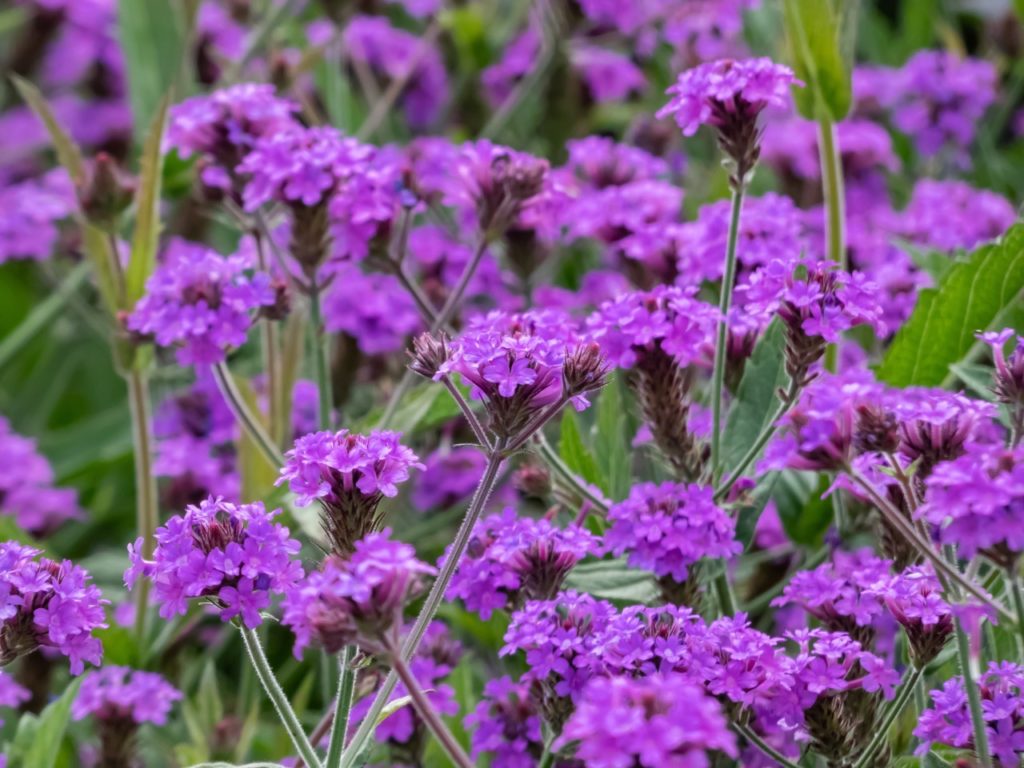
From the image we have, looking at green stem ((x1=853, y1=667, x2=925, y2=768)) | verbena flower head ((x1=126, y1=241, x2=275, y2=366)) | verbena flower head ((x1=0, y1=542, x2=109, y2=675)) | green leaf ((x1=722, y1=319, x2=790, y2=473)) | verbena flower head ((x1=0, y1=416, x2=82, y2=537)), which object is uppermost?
verbena flower head ((x1=126, y1=241, x2=275, y2=366))

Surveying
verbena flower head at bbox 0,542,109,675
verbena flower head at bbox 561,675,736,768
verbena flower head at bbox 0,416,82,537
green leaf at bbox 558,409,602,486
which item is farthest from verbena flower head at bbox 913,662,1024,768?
verbena flower head at bbox 0,416,82,537

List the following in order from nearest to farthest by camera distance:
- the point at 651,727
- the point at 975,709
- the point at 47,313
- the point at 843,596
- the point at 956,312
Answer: the point at 651,727
the point at 975,709
the point at 843,596
the point at 956,312
the point at 47,313

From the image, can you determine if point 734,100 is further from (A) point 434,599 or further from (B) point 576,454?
(A) point 434,599

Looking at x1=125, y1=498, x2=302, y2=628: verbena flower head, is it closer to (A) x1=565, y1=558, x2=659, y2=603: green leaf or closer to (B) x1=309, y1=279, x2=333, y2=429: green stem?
(A) x1=565, y1=558, x2=659, y2=603: green leaf

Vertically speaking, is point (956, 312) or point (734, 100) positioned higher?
point (734, 100)

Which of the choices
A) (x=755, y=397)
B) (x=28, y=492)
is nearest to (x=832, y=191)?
(x=755, y=397)
